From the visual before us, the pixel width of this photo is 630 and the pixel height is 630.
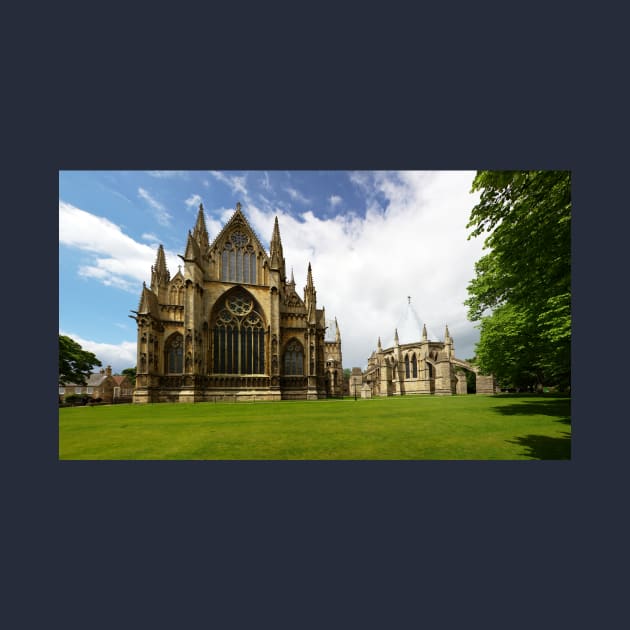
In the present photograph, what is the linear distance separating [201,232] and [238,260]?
4698 millimetres

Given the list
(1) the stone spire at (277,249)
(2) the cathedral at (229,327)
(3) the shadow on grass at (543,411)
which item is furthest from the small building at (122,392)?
(3) the shadow on grass at (543,411)

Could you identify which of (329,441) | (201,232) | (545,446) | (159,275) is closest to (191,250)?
(201,232)

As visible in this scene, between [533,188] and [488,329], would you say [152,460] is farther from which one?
[488,329]

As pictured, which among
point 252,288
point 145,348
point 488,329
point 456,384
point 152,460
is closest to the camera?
point 152,460

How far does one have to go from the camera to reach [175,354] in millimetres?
25188

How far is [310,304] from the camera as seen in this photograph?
28734mm

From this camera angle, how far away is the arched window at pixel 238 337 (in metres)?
25.7

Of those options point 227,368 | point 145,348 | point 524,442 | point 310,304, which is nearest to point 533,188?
point 524,442

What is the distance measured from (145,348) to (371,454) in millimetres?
25272

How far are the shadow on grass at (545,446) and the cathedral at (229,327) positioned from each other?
2126cm

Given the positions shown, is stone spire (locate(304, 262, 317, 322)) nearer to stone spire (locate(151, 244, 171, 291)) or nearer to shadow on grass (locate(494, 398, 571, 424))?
stone spire (locate(151, 244, 171, 291))

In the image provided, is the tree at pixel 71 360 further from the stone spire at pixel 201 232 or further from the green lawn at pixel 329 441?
the stone spire at pixel 201 232

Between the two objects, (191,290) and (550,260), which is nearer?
(550,260)

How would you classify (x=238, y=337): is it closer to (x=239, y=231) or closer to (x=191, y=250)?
(x=191, y=250)
